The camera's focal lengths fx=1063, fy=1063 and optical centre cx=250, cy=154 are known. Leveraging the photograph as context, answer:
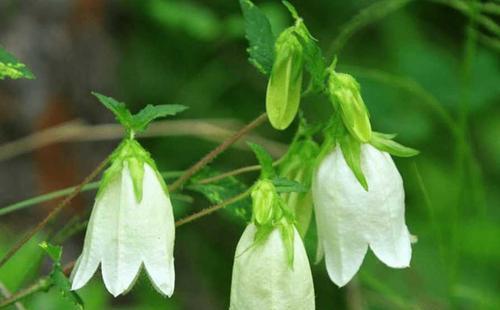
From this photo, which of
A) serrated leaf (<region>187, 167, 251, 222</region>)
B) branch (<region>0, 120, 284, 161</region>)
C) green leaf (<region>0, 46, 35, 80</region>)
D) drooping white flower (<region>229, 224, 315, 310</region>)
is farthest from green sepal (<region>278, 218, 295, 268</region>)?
branch (<region>0, 120, 284, 161</region>)

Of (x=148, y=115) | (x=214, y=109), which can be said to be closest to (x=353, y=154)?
(x=148, y=115)

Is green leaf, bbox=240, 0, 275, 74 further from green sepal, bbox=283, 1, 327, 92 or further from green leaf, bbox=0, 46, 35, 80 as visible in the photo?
green leaf, bbox=0, 46, 35, 80

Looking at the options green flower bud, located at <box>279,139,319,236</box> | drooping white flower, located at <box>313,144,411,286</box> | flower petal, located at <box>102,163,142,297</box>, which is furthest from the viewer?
green flower bud, located at <box>279,139,319,236</box>

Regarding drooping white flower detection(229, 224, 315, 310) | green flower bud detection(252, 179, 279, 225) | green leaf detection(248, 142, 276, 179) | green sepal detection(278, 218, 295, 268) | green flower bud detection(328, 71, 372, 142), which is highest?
green flower bud detection(328, 71, 372, 142)

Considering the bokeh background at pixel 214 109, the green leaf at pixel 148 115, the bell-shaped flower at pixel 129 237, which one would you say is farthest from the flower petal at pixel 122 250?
the bokeh background at pixel 214 109

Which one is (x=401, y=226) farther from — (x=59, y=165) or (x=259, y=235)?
(x=59, y=165)
